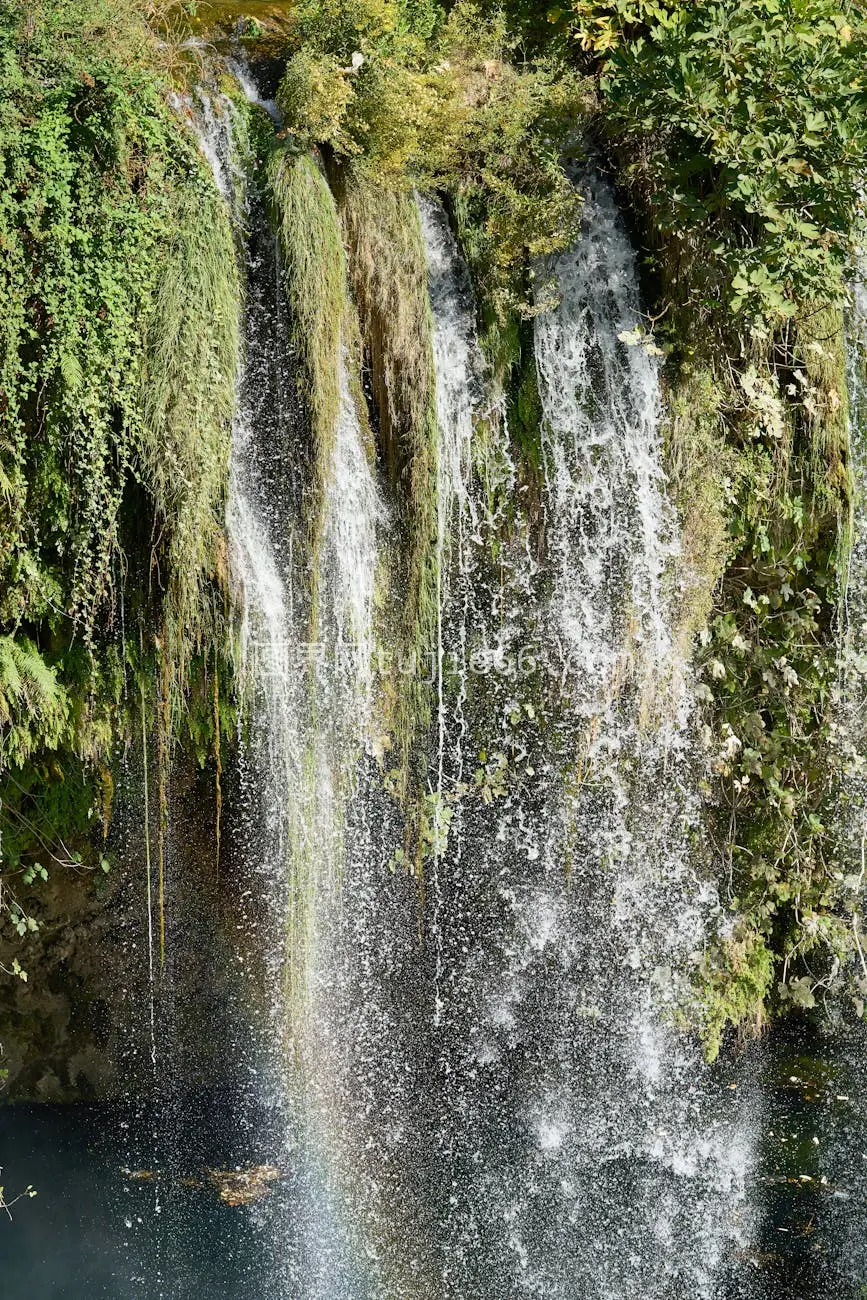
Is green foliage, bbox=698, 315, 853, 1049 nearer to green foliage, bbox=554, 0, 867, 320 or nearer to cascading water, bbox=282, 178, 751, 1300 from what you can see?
cascading water, bbox=282, 178, 751, 1300

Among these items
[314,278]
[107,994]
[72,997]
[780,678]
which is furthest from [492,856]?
[314,278]

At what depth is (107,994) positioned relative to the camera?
5.44 metres

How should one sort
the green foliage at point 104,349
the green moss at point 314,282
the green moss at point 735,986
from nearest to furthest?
1. the green foliage at point 104,349
2. the green moss at point 314,282
3. the green moss at point 735,986

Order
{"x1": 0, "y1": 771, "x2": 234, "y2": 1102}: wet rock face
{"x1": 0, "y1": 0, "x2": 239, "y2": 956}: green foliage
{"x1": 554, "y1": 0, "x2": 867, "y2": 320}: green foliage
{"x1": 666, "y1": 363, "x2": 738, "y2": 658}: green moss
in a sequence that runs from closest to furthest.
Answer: {"x1": 0, "y1": 0, "x2": 239, "y2": 956}: green foliage → {"x1": 554, "y1": 0, "x2": 867, "y2": 320}: green foliage → {"x1": 666, "y1": 363, "x2": 738, "y2": 658}: green moss → {"x1": 0, "y1": 771, "x2": 234, "y2": 1102}: wet rock face

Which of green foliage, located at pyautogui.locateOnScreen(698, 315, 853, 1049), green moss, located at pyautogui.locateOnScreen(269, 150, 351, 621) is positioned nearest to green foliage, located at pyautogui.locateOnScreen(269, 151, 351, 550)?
green moss, located at pyautogui.locateOnScreen(269, 150, 351, 621)

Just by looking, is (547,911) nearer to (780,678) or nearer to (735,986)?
(735,986)

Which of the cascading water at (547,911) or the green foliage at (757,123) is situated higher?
the green foliage at (757,123)

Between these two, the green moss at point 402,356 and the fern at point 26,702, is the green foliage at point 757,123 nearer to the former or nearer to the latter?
the green moss at point 402,356

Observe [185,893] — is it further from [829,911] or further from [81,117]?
[81,117]

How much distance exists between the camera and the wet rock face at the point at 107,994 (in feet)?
17.3

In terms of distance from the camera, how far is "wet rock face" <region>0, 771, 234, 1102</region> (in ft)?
17.3

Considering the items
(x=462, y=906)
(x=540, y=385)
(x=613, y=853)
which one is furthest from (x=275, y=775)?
(x=540, y=385)

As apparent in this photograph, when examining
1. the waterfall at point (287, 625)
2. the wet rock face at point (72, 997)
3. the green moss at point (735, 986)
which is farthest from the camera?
the wet rock face at point (72, 997)

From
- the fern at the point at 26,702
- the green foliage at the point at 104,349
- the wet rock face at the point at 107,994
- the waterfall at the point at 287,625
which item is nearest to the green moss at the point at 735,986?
the waterfall at the point at 287,625
